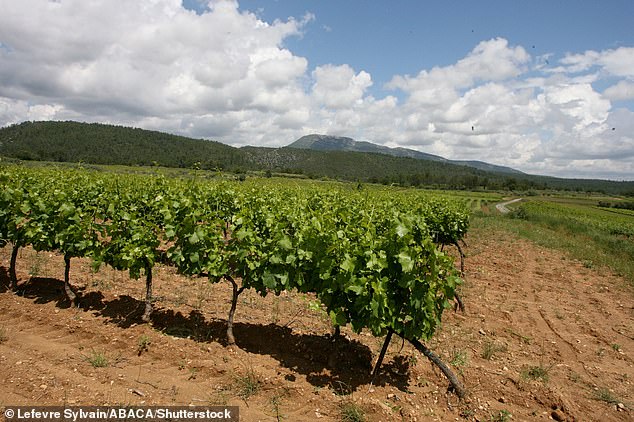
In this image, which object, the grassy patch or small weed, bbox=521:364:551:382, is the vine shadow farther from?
the grassy patch

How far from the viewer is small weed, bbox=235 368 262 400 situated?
4629mm

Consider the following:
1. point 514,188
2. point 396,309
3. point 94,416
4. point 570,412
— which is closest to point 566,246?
point 570,412

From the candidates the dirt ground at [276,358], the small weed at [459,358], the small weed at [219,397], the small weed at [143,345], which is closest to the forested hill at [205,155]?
the dirt ground at [276,358]

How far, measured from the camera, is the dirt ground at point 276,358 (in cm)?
451

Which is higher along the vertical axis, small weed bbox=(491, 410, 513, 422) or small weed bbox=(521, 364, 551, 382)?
small weed bbox=(491, 410, 513, 422)

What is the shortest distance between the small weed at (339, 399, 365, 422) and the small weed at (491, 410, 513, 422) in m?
1.83

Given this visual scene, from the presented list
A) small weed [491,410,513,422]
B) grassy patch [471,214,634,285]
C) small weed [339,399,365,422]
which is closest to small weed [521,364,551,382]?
small weed [491,410,513,422]

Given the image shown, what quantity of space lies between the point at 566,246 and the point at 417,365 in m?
19.5

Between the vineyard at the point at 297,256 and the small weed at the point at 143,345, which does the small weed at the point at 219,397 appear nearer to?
the vineyard at the point at 297,256

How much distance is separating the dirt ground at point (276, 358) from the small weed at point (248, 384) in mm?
→ 20

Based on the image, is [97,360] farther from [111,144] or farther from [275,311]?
[111,144]

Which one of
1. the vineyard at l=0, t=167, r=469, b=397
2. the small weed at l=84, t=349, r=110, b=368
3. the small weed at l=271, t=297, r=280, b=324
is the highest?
the vineyard at l=0, t=167, r=469, b=397

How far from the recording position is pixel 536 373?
5.83 meters

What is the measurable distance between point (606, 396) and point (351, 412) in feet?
14.5
